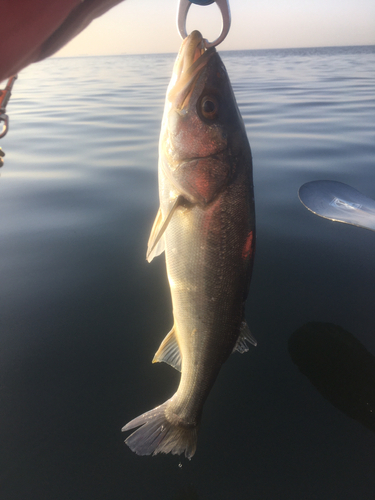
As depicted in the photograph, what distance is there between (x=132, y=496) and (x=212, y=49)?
263 cm

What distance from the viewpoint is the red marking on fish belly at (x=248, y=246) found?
172 centimetres

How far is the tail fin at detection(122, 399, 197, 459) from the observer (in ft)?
6.66

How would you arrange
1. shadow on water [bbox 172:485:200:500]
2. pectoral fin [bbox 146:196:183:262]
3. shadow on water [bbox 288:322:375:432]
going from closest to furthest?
1. pectoral fin [bbox 146:196:183:262]
2. shadow on water [bbox 172:485:200:500]
3. shadow on water [bbox 288:322:375:432]

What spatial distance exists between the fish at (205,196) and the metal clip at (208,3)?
0.07 meters

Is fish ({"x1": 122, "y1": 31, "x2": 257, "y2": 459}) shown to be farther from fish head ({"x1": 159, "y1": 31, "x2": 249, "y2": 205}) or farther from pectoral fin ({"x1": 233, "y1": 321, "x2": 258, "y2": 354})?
pectoral fin ({"x1": 233, "y1": 321, "x2": 258, "y2": 354})

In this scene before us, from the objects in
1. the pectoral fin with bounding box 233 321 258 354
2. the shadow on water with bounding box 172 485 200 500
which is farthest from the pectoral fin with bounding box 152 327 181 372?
the shadow on water with bounding box 172 485 200 500

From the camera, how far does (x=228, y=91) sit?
1.73 meters

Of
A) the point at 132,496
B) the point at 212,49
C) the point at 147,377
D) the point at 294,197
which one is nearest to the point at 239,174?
the point at 212,49

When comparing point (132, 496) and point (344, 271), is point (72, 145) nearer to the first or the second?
point (344, 271)

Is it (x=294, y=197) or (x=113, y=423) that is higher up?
(x=294, y=197)

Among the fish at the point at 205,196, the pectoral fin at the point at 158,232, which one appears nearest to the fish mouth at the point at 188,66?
the fish at the point at 205,196

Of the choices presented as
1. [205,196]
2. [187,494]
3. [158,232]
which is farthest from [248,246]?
[187,494]

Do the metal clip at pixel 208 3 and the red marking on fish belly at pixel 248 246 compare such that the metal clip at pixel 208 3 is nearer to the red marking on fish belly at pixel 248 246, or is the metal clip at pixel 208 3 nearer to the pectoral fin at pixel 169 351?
the red marking on fish belly at pixel 248 246

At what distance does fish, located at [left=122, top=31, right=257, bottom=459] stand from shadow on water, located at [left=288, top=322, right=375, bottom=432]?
1.31 m
